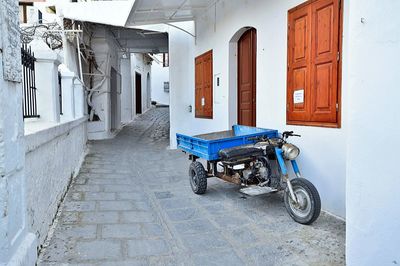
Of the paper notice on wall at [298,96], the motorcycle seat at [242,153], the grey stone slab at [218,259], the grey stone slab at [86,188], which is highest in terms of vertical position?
the paper notice on wall at [298,96]

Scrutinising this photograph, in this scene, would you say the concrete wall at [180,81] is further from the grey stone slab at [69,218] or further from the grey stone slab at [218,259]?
the grey stone slab at [218,259]

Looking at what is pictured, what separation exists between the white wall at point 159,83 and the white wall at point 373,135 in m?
26.0

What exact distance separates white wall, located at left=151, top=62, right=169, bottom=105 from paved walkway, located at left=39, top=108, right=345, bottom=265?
74.6ft

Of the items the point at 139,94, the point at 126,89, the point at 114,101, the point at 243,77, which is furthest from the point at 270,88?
the point at 139,94

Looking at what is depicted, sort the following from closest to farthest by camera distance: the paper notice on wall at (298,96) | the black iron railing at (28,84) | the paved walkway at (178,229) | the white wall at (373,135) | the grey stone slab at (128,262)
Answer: the white wall at (373,135), the grey stone slab at (128,262), the paved walkway at (178,229), the black iron railing at (28,84), the paper notice on wall at (298,96)

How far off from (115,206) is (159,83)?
24.7m

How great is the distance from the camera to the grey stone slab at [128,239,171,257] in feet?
9.55

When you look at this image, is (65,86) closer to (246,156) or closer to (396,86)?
(246,156)

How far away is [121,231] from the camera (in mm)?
3383

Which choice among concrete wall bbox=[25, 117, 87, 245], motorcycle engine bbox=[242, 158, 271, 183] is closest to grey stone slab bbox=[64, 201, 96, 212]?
concrete wall bbox=[25, 117, 87, 245]

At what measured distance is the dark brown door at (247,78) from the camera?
19.1 ft

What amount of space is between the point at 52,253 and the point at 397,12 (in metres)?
3.12

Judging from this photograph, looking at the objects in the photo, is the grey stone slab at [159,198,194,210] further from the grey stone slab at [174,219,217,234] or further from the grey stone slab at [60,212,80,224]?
the grey stone slab at [60,212,80,224]

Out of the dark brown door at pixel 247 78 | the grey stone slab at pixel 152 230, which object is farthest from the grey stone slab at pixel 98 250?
the dark brown door at pixel 247 78
